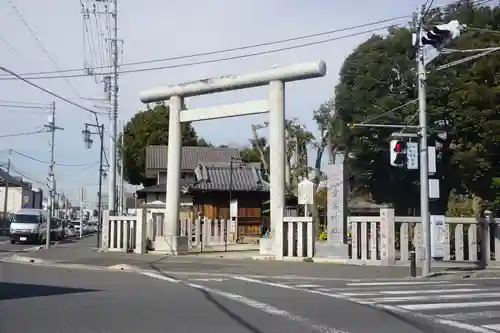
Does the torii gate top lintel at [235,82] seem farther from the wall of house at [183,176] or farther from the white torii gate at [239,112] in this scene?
the wall of house at [183,176]

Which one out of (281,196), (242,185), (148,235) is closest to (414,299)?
(281,196)

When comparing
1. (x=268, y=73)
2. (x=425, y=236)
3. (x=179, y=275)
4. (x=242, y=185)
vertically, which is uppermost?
(x=268, y=73)

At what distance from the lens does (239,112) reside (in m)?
27.0

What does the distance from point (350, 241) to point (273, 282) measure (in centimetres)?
885

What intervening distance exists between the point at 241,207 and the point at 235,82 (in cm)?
1682

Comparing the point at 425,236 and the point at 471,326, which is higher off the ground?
the point at 425,236

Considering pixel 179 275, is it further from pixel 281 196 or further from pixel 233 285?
pixel 281 196

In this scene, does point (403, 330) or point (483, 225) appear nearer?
point (403, 330)

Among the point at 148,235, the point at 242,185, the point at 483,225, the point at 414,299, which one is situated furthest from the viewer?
the point at 242,185

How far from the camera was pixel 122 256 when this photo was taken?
26.5 metres

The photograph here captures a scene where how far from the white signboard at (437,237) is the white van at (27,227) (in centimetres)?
2973

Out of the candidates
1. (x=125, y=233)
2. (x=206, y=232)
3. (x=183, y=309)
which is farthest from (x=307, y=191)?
(x=183, y=309)

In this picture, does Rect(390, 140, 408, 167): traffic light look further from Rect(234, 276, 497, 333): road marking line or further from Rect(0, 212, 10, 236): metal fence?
Rect(0, 212, 10, 236): metal fence

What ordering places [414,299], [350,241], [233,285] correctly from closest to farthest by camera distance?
[414,299]
[233,285]
[350,241]
